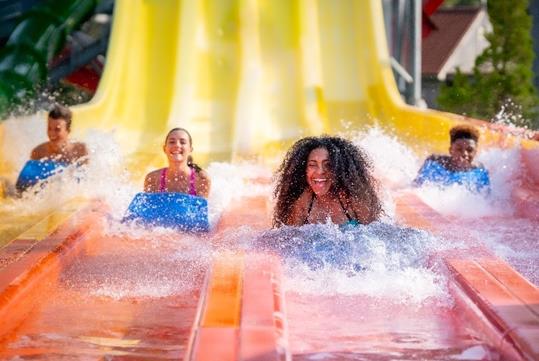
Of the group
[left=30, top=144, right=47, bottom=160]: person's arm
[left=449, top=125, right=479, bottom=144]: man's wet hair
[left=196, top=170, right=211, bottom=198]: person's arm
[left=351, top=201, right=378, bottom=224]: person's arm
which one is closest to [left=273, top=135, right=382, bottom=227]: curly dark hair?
[left=351, top=201, right=378, bottom=224]: person's arm

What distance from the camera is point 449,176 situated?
5.30 meters

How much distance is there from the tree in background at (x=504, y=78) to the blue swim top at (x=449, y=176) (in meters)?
7.43

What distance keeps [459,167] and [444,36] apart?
1589 cm

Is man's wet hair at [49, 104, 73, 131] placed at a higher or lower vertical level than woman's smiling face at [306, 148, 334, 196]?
higher

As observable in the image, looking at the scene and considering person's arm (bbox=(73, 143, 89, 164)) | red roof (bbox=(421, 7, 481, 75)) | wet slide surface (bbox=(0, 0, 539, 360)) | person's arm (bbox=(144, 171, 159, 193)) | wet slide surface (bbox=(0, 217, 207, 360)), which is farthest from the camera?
red roof (bbox=(421, 7, 481, 75))

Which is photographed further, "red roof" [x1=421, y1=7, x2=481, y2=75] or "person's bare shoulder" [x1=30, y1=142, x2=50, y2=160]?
"red roof" [x1=421, y1=7, x2=481, y2=75]

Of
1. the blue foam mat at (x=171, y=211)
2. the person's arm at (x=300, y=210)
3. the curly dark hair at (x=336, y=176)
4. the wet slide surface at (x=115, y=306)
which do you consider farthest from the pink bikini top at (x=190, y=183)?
the person's arm at (x=300, y=210)

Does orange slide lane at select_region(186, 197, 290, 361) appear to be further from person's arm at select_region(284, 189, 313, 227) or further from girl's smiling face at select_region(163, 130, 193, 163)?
girl's smiling face at select_region(163, 130, 193, 163)

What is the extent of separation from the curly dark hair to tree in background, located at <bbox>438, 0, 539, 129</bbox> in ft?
30.3

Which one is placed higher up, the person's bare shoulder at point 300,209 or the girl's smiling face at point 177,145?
the girl's smiling face at point 177,145

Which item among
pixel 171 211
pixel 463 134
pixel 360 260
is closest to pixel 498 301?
pixel 360 260

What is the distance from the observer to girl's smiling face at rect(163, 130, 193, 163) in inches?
181

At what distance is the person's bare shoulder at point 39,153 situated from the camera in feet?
18.5

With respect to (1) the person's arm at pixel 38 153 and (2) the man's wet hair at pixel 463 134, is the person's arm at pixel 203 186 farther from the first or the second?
(2) the man's wet hair at pixel 463 134
